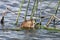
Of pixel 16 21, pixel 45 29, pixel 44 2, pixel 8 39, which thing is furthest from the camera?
pixel 44 2

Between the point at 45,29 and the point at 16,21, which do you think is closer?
the point at 45,29

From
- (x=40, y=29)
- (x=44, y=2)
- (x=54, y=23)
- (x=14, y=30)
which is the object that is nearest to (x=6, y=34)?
(x=14, y=30)

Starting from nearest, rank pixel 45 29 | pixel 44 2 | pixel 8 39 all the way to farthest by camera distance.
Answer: pixel 8 39 → pixel 45 29 → pixel 44 2

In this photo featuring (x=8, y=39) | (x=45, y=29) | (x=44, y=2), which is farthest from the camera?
(x=44, y=2)

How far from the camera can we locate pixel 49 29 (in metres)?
7.54

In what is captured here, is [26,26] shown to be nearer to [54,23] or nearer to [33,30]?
[33,30]

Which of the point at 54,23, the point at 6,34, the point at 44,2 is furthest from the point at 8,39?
the point at 44,2

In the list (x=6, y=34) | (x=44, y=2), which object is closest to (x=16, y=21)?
(x=6, y=34)

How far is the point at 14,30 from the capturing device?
25.5 feet

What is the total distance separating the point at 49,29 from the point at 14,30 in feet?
2.54

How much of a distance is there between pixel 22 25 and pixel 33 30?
12.9 inches

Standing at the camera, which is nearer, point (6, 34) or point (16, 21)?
point (6, 34)

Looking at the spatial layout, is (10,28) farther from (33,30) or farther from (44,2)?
(44,2)

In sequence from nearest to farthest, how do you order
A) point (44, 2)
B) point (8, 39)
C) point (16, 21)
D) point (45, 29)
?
point (8, 39), point (45, 29), point (16, 21), point (44, 2)
